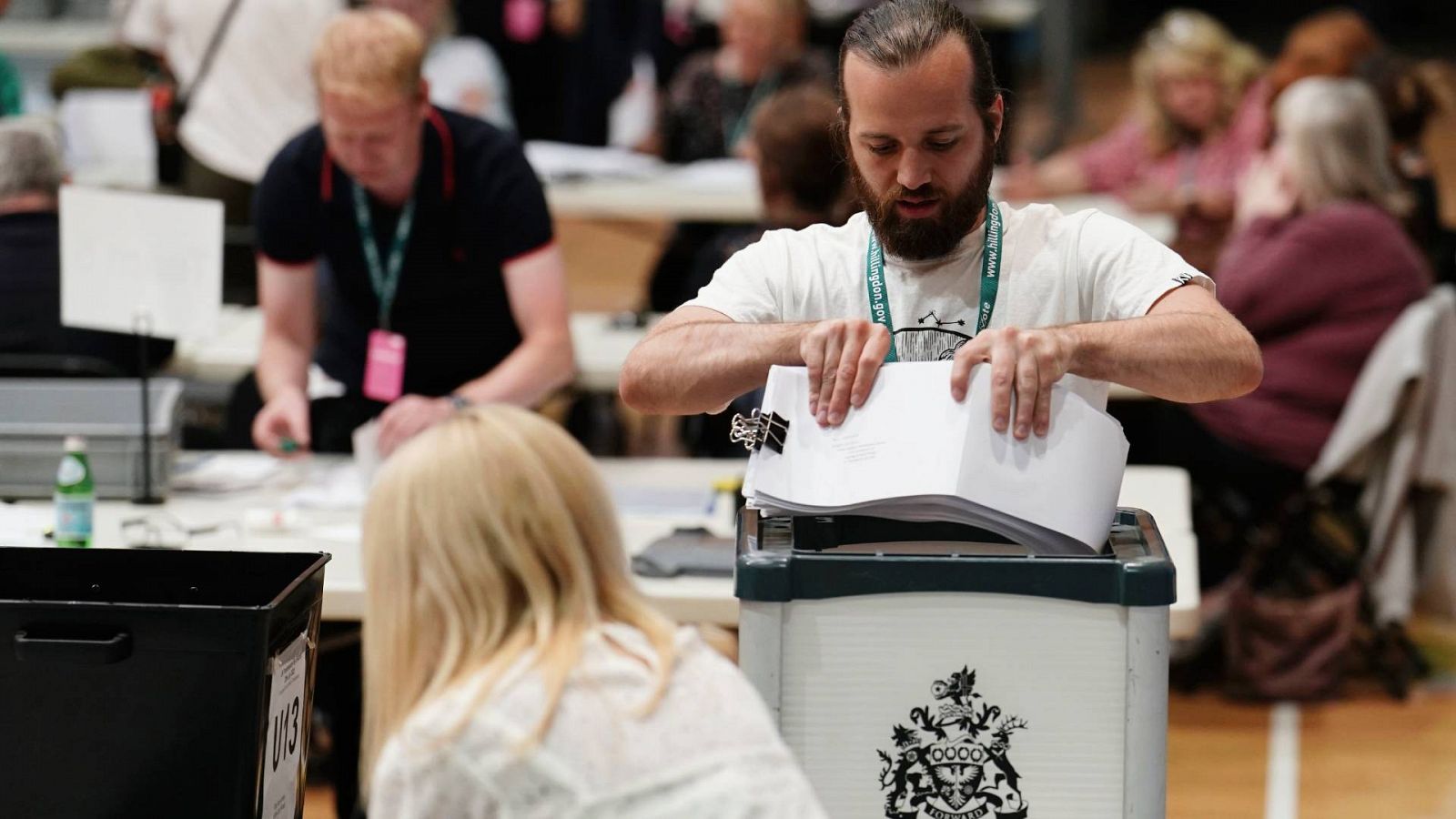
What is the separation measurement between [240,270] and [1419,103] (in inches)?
137

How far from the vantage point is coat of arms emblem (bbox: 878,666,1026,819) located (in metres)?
1.88

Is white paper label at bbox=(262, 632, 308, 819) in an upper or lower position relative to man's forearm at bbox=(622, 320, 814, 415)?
lower

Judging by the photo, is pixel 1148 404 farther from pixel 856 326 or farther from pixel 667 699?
pixel 667 699

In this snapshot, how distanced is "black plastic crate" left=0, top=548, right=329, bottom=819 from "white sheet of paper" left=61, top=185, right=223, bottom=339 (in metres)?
1.48

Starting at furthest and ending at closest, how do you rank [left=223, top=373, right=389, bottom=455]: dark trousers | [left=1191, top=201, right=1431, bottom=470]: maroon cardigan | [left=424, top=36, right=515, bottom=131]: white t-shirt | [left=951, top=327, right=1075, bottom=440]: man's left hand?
[left=424, top=36, right=515, bottom=131]: white t-shirt, [left=1191, top=201, right=1431, bottom=470]: maroon cardigan, [left=223, top=373, right=389, bottom=455]: dark trousers, [left=951, top=327, right=1075, bottom=440]: man's left hand

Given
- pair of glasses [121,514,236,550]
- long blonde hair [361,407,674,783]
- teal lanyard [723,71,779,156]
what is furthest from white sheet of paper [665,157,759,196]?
long blonde hair [361,407,674,783]

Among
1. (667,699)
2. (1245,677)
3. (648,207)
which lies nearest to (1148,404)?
(1245,677)

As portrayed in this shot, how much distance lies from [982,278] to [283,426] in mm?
1920

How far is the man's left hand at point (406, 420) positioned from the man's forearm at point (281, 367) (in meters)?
0.50

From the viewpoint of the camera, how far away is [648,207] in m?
6.45

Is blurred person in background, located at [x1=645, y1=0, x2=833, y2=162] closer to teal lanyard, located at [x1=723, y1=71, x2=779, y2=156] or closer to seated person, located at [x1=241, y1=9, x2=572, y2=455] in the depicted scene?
teal lanyard, located at [x1=723, y1=71, x2=779, y2=156]

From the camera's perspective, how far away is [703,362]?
2.01m

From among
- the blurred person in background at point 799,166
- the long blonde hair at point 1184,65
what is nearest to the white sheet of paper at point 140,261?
the blurred person in background at point 799,166

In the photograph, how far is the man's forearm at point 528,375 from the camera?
11.5ft
